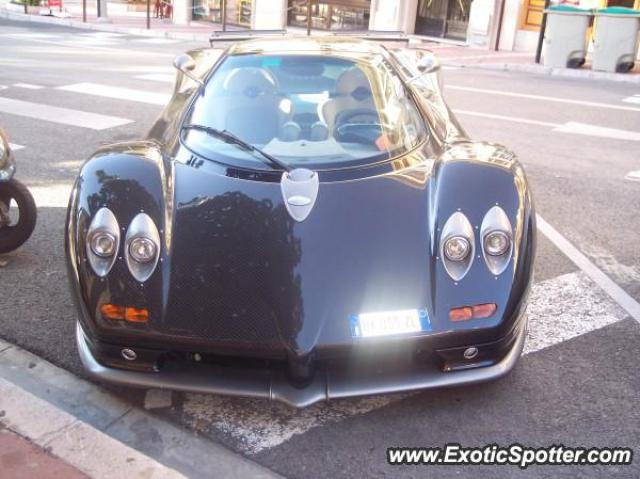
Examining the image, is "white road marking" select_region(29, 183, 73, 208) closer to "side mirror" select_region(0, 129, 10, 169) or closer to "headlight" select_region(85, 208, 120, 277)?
"side mirror" select_region(0, 129, 10, 169)

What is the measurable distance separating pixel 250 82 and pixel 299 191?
119cm

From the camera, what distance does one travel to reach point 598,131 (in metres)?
8.41

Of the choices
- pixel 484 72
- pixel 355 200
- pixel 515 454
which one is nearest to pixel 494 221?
pixel 355 200

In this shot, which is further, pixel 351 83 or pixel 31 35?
pixel 31 35

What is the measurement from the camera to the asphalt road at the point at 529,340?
2.77 m

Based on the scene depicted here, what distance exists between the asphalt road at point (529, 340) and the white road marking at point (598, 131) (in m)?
0.03

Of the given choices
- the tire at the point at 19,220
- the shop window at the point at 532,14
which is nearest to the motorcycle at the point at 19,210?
the tire at the point at 19,220

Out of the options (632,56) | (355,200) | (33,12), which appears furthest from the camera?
(33,12)

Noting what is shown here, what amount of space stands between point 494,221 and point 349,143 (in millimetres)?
962

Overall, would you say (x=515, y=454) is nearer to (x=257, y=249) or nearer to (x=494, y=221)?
(x=494, y=221)

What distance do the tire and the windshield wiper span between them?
125 centimetres

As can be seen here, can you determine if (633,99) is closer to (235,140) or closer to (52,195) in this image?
(52,195)

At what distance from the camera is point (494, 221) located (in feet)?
9.77

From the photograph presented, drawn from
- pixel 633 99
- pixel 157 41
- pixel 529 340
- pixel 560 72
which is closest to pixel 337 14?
pixel 157 41
